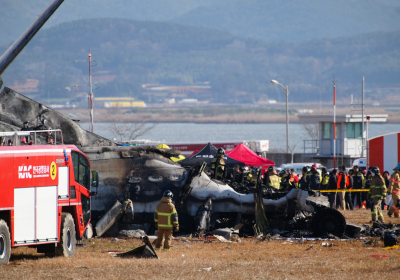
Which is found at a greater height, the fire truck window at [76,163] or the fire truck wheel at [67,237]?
the fire truck window at [76,163]

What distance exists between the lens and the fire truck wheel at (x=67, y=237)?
10.3m

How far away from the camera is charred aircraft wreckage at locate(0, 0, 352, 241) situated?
46.5 ft

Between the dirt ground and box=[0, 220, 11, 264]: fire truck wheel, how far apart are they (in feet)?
0.65

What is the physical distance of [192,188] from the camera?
1467cm

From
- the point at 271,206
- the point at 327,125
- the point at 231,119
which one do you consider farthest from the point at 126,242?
the point at 231,119

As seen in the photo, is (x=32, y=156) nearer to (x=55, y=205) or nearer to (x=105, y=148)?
(x=55, y=205)

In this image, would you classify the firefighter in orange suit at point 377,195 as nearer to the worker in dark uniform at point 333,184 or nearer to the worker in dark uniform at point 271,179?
the worker in dark uniform at point 271,179

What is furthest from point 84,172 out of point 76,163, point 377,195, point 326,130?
point 326,130

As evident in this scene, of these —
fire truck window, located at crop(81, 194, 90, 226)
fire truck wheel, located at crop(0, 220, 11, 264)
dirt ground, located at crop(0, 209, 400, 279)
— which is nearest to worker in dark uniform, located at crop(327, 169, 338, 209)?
dirt ground, located at crop(0, 209, 400, 279)

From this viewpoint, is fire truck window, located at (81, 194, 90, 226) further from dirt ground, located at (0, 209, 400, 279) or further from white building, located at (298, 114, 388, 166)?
white building, located at (298, 114, 388, 166)

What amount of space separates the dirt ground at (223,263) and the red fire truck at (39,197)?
0.44 metres

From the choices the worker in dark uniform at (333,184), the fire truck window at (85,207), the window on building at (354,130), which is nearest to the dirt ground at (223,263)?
the fire truck window at (85,207)

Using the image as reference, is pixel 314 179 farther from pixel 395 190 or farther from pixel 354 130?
pixel 354 130

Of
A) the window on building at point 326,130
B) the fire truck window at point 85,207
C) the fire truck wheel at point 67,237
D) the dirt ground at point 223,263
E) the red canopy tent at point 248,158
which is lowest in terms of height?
the dirt ground at point 223,263
